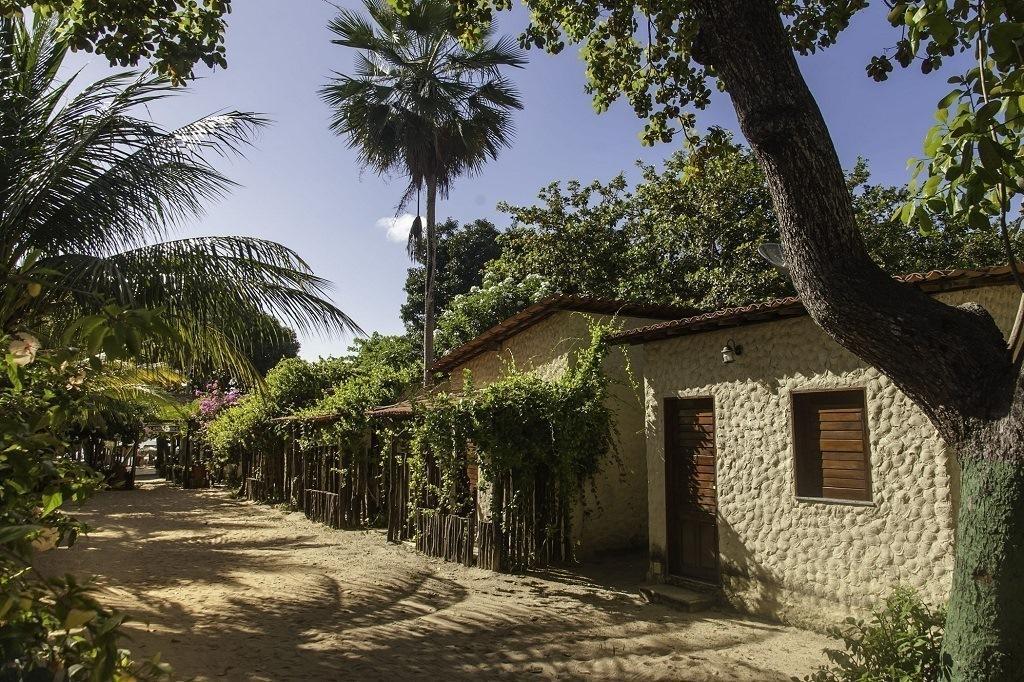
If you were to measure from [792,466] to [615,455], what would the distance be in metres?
3.30

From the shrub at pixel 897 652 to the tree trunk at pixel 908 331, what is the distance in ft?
2.92

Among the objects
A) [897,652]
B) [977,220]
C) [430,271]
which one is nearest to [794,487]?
[897,652]

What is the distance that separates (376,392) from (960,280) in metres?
13.2

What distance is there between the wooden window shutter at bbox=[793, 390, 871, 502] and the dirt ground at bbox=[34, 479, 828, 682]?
1481 millimetres

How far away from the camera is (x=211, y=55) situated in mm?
5633

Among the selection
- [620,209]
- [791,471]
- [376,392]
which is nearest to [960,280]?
[791,471]

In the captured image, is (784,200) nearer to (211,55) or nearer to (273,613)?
(211,55)

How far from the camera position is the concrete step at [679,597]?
7819mm

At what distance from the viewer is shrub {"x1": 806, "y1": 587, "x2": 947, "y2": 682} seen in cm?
460

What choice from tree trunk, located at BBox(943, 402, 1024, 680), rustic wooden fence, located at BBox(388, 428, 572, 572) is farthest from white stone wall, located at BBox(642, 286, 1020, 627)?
tree trunk, located at BBox(943, 402, 1024, 680)

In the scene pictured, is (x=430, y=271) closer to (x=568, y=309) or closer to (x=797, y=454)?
(x=568, y=309)

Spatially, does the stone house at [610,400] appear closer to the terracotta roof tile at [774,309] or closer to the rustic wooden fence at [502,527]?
→ the rustic wooden fence at [502,527]

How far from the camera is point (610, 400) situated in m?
10.8

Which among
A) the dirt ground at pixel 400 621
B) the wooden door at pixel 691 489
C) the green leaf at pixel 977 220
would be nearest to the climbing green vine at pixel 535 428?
the wooden door at pixel 691 489
